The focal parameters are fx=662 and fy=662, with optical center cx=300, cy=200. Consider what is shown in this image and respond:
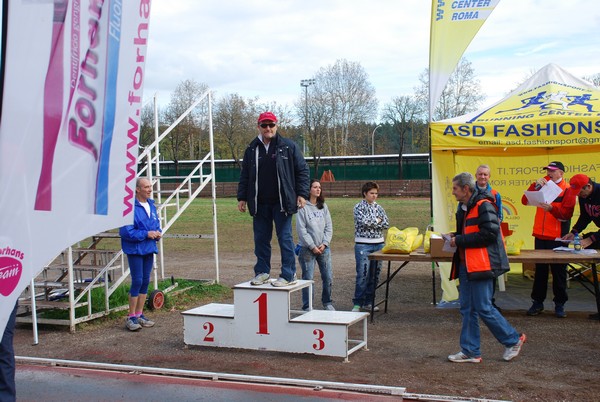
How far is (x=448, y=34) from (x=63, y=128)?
784cm

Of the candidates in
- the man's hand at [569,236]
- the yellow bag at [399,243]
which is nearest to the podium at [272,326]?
the yellow bag at [399,243]

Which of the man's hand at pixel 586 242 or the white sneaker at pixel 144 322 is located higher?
the man's hand at pixel 586 242

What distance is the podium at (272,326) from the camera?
690 centimetres

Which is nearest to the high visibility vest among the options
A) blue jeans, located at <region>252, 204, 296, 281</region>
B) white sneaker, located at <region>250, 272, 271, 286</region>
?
blue jeans, located at <region>252, 204, 296, 281</region>

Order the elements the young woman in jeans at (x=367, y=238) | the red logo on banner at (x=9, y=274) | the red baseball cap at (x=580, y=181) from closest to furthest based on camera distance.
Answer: the red logo on banner at (x=9, y=274) → the red baseball cap at (x=580, y=181) → the young woman in jeans at (x=367, y=238)

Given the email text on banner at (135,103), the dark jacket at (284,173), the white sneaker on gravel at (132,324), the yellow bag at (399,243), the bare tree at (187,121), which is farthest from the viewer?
the bare tree at (187,121)

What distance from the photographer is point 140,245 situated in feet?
27.3

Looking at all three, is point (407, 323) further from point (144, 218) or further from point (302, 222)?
point (144, 218)

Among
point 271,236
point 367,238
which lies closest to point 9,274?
point 271,236

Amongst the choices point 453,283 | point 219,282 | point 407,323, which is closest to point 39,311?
point 219,282

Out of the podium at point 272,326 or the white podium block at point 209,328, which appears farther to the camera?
the white podium block at point 209,328

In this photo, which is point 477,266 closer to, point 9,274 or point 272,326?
point 272,326

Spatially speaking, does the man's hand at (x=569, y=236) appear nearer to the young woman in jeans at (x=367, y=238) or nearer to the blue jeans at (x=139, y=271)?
the young woman in jeans at (x=367, y=238)

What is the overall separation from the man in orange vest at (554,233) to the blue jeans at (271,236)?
141 inches
